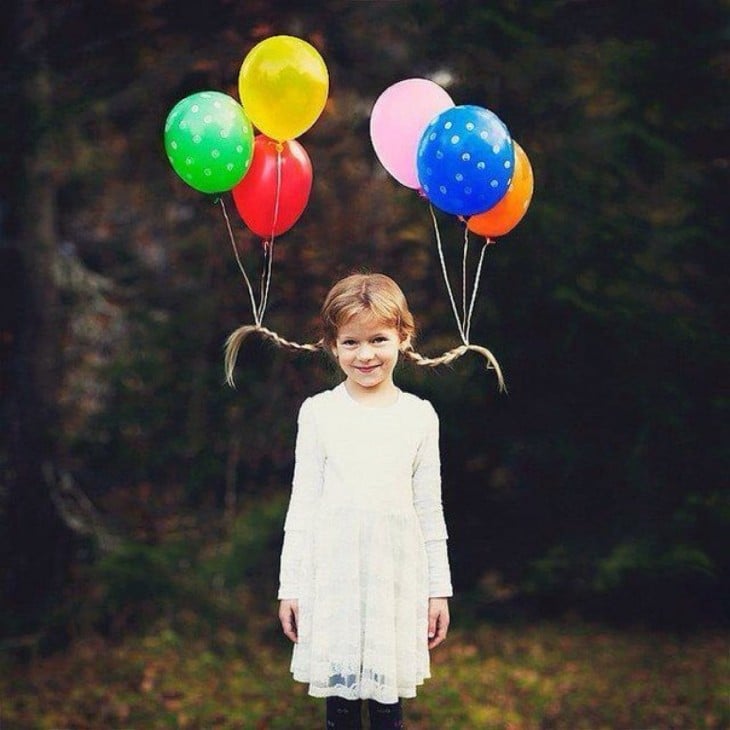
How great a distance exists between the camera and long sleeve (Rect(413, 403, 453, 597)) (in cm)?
292

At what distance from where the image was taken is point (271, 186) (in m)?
3.37

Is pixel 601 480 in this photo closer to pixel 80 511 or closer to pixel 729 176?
pixel 729 176

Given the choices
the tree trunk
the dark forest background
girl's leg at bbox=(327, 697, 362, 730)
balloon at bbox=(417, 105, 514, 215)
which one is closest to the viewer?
girl's leg at bbox=(327, 697, 362, 730)

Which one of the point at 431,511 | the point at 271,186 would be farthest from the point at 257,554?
the point at 431,511

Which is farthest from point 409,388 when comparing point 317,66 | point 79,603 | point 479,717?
point 317,66

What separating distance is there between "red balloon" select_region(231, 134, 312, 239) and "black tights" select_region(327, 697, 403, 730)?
1480 millimetres

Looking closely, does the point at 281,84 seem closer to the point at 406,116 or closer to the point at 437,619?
the point at 406,116

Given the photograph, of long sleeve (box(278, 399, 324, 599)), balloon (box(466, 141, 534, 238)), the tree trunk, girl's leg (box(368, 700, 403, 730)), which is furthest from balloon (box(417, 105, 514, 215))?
the tree trunk

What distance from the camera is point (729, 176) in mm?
5078

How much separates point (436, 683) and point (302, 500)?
2.47m

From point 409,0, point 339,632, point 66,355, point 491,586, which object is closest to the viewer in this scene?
point 339,632

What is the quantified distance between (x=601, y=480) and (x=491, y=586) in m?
0.87

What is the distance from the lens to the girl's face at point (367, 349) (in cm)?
282

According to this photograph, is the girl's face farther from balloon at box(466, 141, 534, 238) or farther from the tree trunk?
the tree trunk
